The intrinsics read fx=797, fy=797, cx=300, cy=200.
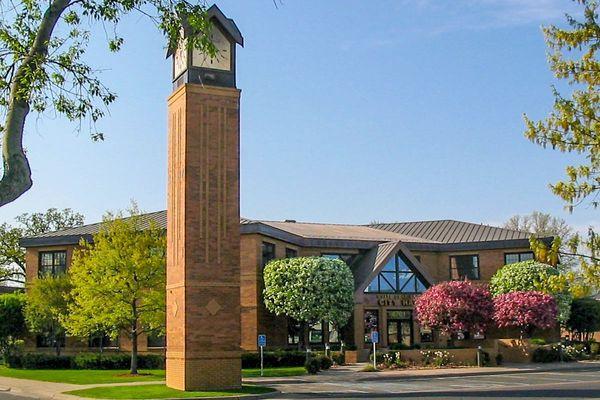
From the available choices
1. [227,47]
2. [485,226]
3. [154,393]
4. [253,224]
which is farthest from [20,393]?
[485,226]

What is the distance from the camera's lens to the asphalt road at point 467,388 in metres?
24.5

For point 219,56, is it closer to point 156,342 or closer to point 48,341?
point 156,342

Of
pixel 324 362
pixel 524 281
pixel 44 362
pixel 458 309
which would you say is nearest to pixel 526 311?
pixel 524 281

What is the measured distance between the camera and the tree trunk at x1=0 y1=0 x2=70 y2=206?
9617mm

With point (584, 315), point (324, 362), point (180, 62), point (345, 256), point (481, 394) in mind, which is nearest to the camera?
Answer: point (481, 394)

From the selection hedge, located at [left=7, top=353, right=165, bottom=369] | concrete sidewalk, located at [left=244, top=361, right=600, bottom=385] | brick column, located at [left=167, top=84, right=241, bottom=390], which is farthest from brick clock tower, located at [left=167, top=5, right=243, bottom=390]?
hedge, located at [left=7, top=353, right=165, bottom=369]

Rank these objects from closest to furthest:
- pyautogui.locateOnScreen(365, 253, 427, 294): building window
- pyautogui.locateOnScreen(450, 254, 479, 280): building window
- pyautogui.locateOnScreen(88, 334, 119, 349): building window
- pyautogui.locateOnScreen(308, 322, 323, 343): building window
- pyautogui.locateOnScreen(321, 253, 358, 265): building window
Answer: pyautogui.locateOnScreen(308, 322, 323, 343): building window < pyautogui.locateOnScreen(88, 334, 119, 349): building window < pyautogui.locateOnScreen(365, 253, 427, 294): building window < pyautogui.locateOnScreen(321, 253, 358, 265): building window < pyautogui.locateOnScreen(450, 254, 479, 280): building window

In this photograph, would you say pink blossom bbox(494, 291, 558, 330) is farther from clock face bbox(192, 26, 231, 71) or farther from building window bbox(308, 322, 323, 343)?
clock face bbox(192, 26, 231, 71)

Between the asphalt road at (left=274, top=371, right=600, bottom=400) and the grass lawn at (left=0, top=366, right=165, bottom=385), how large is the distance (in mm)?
7026

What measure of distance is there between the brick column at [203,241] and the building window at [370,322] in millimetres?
20857

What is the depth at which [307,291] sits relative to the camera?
4288 centimetres

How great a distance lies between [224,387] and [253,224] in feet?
58.0

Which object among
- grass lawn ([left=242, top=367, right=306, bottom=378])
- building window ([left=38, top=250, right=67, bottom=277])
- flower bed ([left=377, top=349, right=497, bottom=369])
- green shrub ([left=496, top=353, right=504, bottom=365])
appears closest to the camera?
grass lawn ([left=242, top=367, right=306, bottom=378])

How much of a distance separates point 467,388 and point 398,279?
20.9 m
